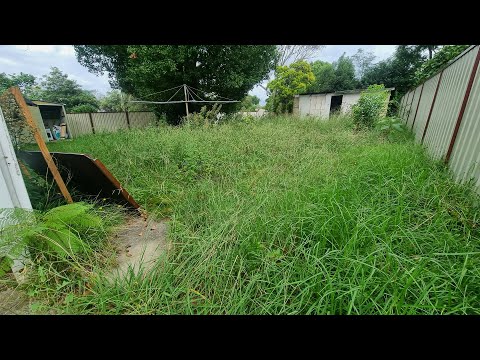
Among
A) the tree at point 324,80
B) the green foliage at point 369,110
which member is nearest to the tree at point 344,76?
the tree at point 324,80

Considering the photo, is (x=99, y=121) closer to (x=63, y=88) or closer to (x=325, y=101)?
(x=325, y=101)

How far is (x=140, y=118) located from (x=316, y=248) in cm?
1387

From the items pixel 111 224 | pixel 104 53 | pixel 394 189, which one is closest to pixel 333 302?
pixel 394 189

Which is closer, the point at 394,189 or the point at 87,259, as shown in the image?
the point at 87,259

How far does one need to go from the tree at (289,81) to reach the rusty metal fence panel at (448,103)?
1286cm

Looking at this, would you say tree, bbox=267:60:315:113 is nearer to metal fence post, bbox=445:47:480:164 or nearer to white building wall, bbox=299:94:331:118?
white building wall, bbox=299:94:331:118

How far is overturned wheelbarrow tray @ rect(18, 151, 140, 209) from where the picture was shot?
2350 millimetres

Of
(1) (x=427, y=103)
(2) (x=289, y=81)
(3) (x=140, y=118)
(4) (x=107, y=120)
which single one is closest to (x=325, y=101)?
(2) (x=289, y=81)

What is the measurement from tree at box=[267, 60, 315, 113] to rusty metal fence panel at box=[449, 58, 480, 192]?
1432cm

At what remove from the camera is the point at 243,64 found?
439 inches

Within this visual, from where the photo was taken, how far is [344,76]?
26.6 meters
